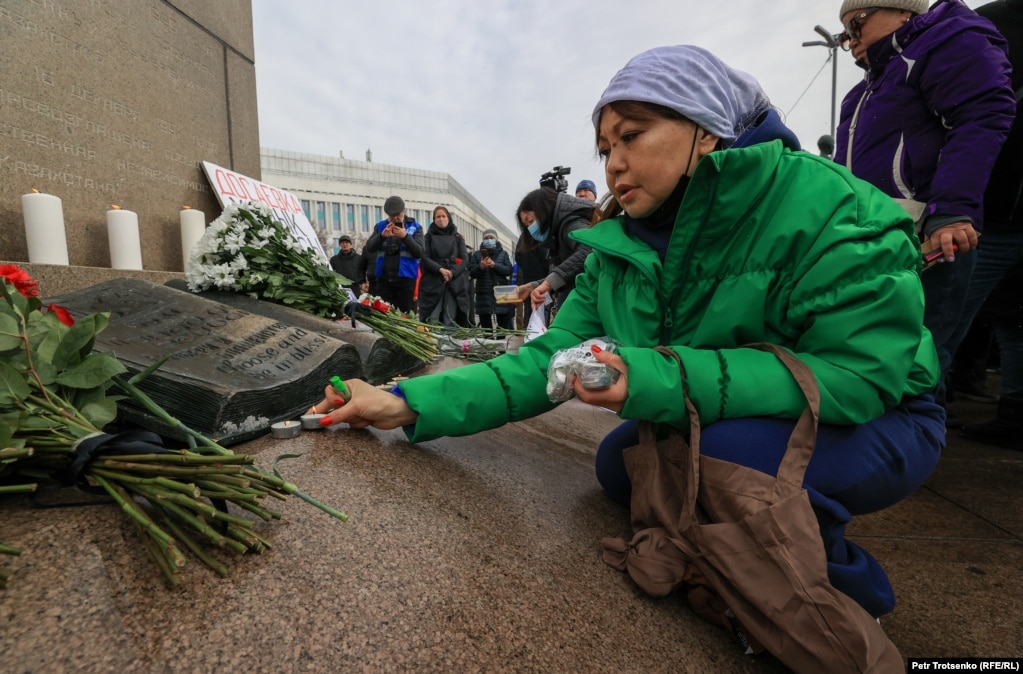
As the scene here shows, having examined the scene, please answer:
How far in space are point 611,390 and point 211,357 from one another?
1.51 metres

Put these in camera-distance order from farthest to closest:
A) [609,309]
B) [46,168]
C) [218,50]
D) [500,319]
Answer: [500,319] < [218,50] < [46,168] < [609,309]

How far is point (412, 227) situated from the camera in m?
7.29

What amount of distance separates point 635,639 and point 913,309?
0.94 m

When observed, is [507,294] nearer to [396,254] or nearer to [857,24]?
[857,24]

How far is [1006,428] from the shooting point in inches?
118

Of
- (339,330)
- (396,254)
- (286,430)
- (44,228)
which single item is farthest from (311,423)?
(396,254)

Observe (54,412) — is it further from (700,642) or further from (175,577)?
(700,642)

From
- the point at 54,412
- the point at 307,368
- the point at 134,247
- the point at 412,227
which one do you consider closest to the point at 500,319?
the point at 412,227

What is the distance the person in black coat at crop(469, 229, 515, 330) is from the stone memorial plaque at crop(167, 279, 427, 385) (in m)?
5.94

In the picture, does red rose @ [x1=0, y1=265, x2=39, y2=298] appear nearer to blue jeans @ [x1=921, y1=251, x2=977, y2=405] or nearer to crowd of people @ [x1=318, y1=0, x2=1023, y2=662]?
crowd of people @ [x1=318, y1=0, x2=1023, y2=662]

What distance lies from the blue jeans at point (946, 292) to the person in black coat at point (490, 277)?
6.90 m

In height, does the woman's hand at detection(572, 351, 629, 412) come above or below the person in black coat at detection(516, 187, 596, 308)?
below

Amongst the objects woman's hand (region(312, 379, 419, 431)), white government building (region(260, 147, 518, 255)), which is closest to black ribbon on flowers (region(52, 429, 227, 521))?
woman's hand (region(312, 379, 419, 431))

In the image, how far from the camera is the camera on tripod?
4.81 meters
